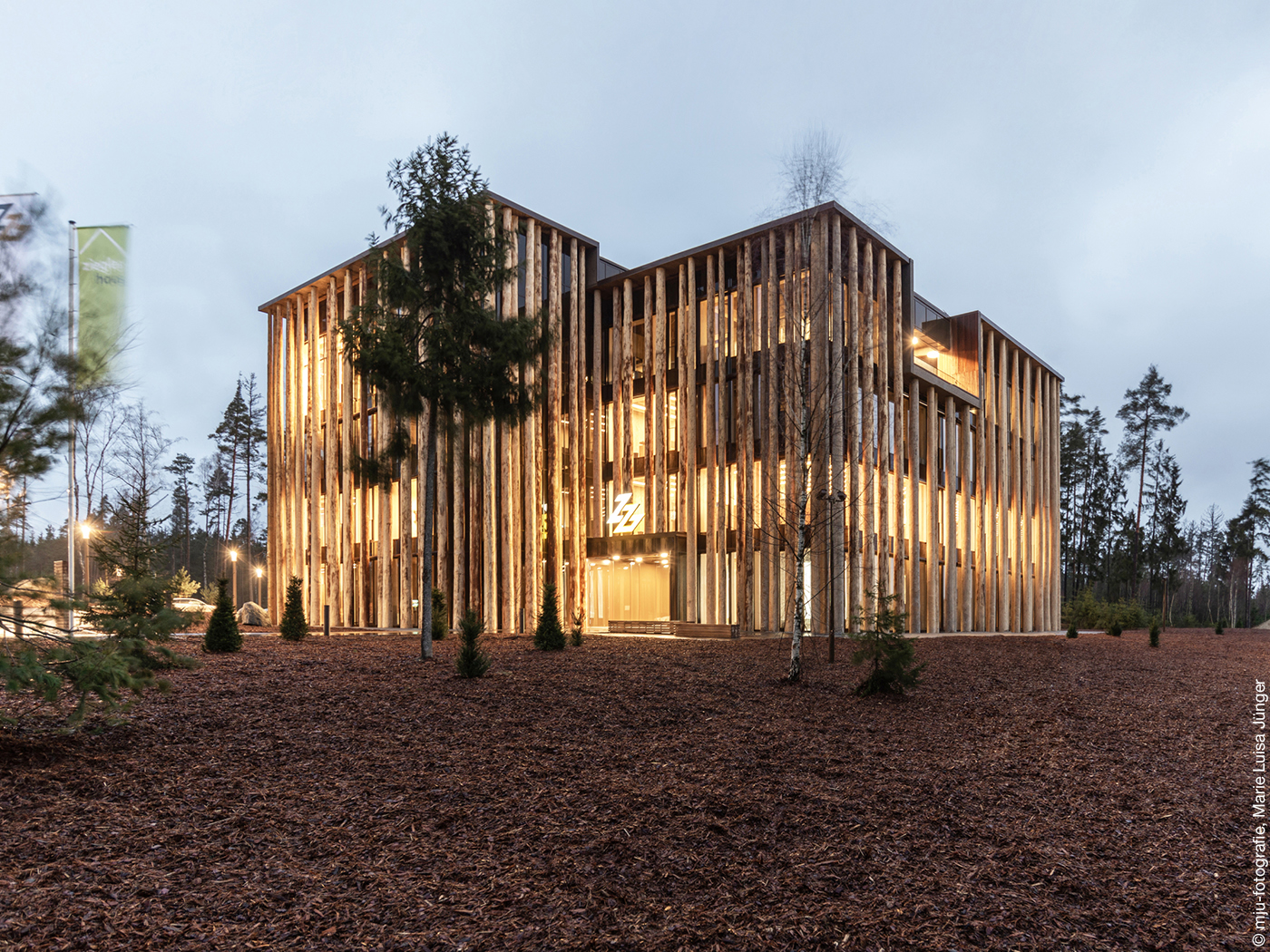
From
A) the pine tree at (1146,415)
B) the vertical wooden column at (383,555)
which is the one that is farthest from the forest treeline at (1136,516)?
the vertical wooden column at (383,555)

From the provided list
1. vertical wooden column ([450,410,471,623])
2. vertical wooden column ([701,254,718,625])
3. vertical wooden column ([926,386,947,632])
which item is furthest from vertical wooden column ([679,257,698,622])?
vertical wooden column ([926,386,947,632])

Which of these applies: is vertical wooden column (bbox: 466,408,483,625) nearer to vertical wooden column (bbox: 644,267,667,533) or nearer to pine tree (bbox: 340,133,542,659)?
vertical wooden column (bbox: 644,267,667,533)

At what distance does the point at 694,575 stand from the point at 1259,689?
12.7 m

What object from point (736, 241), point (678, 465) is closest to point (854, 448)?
point (678, 465)

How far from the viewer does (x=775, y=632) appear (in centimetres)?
2045

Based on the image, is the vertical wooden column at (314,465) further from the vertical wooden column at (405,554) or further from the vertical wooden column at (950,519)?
the vertical wooden column at (950,519)

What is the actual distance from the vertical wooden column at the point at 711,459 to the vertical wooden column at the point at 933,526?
7503 millimetres

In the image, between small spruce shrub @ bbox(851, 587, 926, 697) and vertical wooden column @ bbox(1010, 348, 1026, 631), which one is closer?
small spruce shrub @ bbox(851, 587, 926, 697)

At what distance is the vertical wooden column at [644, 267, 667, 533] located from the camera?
22922mm

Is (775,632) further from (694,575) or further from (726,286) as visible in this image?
(726,286)

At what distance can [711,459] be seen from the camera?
21906 millimetres

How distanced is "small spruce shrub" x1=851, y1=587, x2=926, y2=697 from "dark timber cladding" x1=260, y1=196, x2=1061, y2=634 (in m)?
9.19

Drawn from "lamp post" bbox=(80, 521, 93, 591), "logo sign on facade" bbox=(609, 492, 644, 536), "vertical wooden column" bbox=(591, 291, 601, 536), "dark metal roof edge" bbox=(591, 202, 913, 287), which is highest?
"dark metal roof edge" bbox=(591, 202, 913, 287)

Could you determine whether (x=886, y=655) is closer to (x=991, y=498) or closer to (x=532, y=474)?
(x=532, y=474)
